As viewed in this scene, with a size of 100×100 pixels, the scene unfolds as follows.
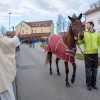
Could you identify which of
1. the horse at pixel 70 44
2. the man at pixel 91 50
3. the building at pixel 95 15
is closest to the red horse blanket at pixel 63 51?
the horse at pixel 70 44

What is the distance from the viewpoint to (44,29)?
143250 mm

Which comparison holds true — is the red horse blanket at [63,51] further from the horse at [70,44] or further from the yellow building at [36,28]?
the yellow building at [36,28]

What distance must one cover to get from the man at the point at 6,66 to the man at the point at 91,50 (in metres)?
4.08

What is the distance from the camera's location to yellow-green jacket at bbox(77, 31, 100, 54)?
8.00 m

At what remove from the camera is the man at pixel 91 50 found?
8000 millimetres

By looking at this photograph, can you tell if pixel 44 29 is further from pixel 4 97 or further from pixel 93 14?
pixel 4 97

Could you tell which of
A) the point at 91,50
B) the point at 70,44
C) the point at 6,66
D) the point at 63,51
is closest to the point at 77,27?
the point at 91,50

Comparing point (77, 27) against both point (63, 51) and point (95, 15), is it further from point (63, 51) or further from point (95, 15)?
point (95, 15)

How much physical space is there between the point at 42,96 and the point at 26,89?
3.27 ft

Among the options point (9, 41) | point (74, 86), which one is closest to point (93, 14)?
point (74, 86)

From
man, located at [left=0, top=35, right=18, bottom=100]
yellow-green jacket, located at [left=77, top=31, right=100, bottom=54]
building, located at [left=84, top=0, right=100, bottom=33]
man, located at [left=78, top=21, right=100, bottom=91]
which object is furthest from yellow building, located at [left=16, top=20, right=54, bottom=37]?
man, located at [left=0, top=35, right=18, bottom=100]

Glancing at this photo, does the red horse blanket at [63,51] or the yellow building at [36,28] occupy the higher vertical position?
the yellow building at [36,28]

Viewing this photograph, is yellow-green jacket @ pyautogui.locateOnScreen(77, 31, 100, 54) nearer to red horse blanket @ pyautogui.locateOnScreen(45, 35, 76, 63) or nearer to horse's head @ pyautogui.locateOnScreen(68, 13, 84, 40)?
horse's head @ pyautogui.locateOnScreen(68, 13, 84, 40)

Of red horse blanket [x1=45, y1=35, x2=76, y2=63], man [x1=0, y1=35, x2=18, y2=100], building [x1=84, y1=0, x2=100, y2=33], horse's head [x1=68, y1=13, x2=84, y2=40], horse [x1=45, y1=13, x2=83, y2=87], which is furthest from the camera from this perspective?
building [x1=84, y1=0, x2=100, y2=33]
